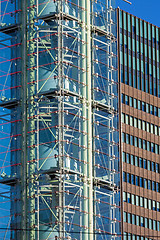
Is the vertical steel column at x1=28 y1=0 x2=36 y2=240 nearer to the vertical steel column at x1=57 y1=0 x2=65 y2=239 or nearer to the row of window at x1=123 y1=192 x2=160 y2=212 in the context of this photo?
the vertical steel column at x1=57 y1=0 x2=65 y2=239

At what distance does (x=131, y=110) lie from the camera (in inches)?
6093

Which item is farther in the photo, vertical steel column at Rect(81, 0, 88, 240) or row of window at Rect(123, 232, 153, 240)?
row of window at Rect(123, 232, 153, 240)

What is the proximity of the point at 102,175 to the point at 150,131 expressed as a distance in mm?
68907

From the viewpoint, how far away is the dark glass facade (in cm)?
15012

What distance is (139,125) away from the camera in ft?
510

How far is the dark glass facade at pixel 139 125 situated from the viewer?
150125 millimetres

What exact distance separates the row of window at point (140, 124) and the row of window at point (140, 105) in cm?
200

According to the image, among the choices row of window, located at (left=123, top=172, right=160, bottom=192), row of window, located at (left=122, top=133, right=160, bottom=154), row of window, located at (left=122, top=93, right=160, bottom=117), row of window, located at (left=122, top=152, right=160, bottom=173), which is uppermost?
row of window, located at (left=122, top=93, right=160, bottom=117)

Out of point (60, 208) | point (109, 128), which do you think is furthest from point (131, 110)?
point (60, 208)

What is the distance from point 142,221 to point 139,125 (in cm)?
1425

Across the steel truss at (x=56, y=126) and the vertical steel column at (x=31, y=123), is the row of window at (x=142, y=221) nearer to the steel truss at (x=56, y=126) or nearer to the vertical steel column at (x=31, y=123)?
the steel truss at (x=56, y=126)

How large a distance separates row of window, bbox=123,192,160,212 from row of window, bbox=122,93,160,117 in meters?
13.6

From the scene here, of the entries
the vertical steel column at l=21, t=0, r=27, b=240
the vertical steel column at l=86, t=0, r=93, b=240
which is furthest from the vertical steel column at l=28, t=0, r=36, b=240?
the vertical steel column at l=86, t=0, r=93, b=240

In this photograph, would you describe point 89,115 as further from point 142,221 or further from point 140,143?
point 140,143
